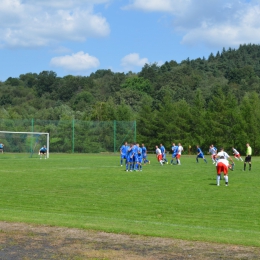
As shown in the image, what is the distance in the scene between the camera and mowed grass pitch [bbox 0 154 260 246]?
12383mm

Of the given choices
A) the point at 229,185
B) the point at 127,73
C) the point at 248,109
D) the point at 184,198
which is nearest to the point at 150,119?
the point at 248,109

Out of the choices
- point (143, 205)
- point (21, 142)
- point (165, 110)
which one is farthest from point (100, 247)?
point (165, 110)

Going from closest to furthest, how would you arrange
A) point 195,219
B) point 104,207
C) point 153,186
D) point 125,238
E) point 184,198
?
point 125,238 < point 195,219 < point 104,207 < point 184,198 < point 153,186

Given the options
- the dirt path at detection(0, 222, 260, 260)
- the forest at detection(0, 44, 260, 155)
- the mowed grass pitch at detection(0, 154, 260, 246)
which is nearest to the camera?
the dirt path at detection(0, 222, 260, 260)

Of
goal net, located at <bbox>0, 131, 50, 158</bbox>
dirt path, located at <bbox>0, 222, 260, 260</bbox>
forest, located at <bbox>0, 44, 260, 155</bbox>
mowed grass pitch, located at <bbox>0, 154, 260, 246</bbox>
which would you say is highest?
forest, located at <bbox>0, 44, 260, 155</bbox>

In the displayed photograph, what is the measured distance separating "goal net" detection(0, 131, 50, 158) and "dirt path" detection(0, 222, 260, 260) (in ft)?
167

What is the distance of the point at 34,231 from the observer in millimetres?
11844

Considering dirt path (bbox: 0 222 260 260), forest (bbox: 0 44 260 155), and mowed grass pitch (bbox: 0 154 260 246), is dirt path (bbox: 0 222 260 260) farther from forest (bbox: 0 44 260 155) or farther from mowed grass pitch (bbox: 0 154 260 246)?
forest (bbox: 0 44 260 155)

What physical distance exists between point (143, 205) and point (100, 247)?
722 centimetres

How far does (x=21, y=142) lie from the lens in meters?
63.2

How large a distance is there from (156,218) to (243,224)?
2.30 meters

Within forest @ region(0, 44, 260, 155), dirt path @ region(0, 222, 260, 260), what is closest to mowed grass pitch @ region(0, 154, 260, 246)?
dirt path @ region(0, 222, 260, 260)

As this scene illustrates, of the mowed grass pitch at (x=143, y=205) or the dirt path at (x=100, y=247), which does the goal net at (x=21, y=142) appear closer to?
the mowed grass pitch at (x=143, y=205)

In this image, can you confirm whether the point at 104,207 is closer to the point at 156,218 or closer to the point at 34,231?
the point at 156,218
